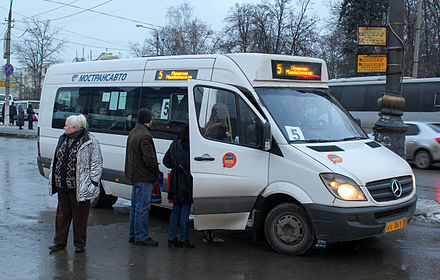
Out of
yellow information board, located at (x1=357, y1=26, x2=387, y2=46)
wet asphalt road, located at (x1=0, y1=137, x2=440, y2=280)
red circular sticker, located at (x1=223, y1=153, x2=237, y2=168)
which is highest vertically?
yellow information board, located at (x1=357, y1=26, x2=387, y2=46)

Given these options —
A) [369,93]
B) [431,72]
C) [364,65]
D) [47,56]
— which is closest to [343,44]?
[431,72]

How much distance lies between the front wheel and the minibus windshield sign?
6.01 ft

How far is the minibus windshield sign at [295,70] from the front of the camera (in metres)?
6.56

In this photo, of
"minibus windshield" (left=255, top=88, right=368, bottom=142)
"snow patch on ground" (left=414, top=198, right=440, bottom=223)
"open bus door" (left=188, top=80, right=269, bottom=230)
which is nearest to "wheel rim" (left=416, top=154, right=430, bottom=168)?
"snow patch on ground" (left=414, top=198, right=440, bottom=223)

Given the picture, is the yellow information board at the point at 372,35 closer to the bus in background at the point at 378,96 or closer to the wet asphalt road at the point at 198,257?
the wet asphalt road at the point at 198,257

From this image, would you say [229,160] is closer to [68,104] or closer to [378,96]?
[68,104]

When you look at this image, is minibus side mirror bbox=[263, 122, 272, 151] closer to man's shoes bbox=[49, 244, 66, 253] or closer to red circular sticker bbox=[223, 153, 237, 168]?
red circular sticker bbox=[223, 153, 237, 168]

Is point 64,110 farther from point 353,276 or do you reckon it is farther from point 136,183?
point 353,276

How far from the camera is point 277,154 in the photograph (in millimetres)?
5891

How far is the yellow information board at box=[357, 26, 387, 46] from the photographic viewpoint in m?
8.48

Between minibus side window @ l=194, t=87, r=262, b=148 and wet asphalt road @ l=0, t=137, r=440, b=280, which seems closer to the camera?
wet asphalt road @ l=0, t=137, r=440, b=280

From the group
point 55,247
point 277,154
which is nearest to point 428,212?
point 277,154

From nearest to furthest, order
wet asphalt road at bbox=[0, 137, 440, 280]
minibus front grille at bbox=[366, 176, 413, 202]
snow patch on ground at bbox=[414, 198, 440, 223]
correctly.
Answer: wet asphalt road at bbox=[0, 137, 440, 280] → minibus front grille at bbox=[366, 176, 413, 202] → snow patch on ground at bbox=[414, 198, 440, 223]

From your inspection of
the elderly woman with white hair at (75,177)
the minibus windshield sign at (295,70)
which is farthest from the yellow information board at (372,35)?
the elderly woman with white hair at (75,177)
